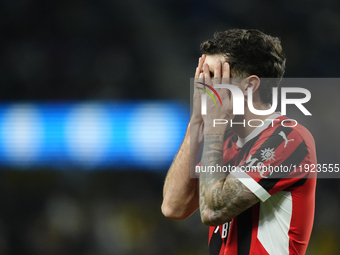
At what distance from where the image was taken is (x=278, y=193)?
130cm

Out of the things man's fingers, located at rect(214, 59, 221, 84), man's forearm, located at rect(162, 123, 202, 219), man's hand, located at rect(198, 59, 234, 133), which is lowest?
man's forearm, located at rect(162, 123, 202, 219)

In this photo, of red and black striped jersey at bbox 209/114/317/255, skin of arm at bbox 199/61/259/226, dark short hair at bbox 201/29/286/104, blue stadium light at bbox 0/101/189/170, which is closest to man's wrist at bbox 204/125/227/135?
skin of arm at bbox 199/61/259/226

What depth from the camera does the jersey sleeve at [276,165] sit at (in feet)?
3.99

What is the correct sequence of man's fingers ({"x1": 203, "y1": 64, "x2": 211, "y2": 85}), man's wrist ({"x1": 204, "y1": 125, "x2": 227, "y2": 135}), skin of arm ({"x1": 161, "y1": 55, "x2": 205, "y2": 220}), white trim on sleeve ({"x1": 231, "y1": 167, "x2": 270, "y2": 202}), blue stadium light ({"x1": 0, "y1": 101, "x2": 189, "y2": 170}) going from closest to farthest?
white trim on sleeve ({"x1": 231, "y1": 167, "x2": 270, "y2": 202}) → man's wrist ({"x1": 204, "y1": 125, "x2": 227, "y2": 135}) → man's fingers ({"x1": 203, "y1": 64, "x2": 211, "y2": 85}) → skin of arm ({"x1": 161, "y1": 55, "x2": 205, "y2": 220}) → blue stadium light ({"x1": 0, "y1": 101, "x2": 189, "y2": 170})

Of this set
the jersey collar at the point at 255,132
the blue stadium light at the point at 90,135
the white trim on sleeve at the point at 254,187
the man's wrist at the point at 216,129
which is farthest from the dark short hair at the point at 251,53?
the blue stadium light at the point at 90,135

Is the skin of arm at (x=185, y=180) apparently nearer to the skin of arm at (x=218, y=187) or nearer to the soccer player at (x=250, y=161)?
the soccer player at (x=250, y=161)

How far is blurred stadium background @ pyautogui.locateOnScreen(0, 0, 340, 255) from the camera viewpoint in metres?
3.58

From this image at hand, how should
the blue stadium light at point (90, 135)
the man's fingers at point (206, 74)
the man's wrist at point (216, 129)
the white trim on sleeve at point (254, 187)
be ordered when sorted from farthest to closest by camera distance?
the blue stadium light at point (90, 135), the man's fingers at point (206, 74), the man's wrist at point (216, 129), the white trim on sleeve at point (254, 187)

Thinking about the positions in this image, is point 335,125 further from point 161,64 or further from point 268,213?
point 268,213

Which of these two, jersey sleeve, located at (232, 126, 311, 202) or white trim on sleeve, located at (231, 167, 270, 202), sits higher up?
jersey sleeve, located at (232, 126, 311, 202)

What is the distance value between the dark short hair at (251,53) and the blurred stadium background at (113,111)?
6.65 ft

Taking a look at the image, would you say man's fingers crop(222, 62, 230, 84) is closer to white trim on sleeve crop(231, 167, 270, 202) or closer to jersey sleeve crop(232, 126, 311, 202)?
jersey sleeve crop(232, 126, 311, 202)

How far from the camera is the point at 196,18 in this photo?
3.90 meters

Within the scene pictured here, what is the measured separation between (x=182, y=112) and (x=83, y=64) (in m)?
1.32
